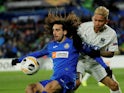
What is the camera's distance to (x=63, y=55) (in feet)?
30.7

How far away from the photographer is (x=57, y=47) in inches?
372

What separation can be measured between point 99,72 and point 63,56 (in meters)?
2.08

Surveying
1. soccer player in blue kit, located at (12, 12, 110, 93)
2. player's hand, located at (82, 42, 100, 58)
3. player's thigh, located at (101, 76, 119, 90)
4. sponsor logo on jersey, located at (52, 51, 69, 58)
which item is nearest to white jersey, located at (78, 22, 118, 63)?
player's thigh, located at (101, 76, 119, 90)

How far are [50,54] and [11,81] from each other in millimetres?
10305

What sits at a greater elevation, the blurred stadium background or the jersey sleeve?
the jersey sleeve

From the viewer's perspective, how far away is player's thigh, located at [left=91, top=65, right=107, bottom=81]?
11.2 m

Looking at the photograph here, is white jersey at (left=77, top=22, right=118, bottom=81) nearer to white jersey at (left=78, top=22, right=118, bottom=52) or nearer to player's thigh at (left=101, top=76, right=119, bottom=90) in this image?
white jersey at (left=78, top=22, right=118, bottom=52)

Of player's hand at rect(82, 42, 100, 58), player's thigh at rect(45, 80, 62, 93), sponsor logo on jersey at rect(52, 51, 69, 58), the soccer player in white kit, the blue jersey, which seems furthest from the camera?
the soccer player in white kit

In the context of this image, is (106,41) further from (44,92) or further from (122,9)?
(122,9)

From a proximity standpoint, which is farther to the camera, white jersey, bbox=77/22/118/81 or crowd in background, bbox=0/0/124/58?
crowd in background, bbox=0/0/124/58

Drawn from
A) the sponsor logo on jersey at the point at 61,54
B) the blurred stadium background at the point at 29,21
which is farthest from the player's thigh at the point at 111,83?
the blurred stadium background at the point at 29,21

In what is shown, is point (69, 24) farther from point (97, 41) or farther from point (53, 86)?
point (53, 86)

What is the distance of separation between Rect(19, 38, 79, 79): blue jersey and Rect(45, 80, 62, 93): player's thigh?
330mm

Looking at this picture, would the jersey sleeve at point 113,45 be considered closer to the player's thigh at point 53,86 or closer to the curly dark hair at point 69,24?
the curly dark hair at point 69,24
